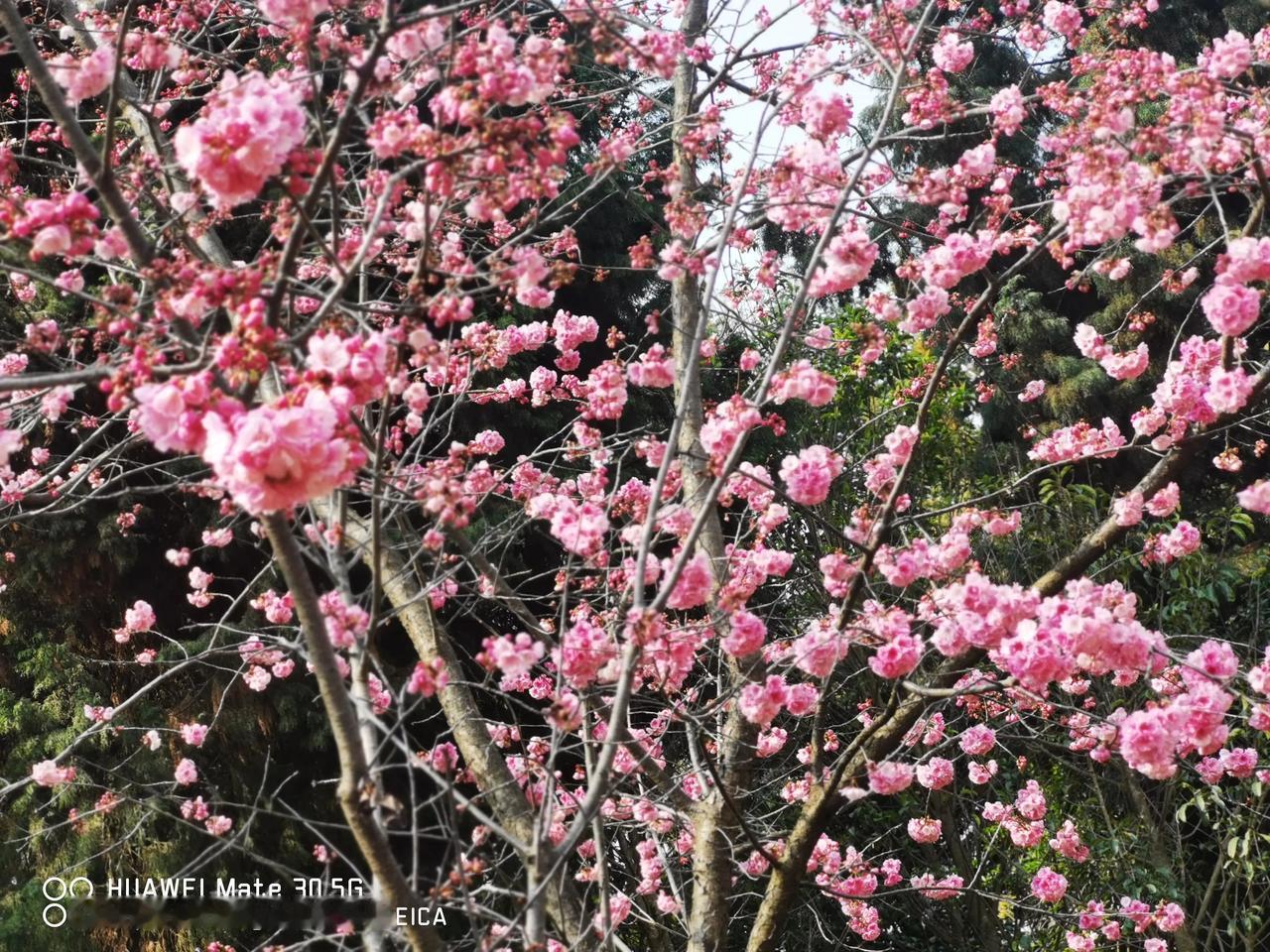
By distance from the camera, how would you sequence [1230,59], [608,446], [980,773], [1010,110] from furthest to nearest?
[980,773], [608,446], [1010,110], [1230,59]

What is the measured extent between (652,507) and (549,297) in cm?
89

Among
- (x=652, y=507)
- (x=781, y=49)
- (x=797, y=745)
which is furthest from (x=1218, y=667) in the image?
(x=797, y=745)

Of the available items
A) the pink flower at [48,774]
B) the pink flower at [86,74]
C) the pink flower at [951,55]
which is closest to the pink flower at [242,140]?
Answer: the pink flower at [86,74]

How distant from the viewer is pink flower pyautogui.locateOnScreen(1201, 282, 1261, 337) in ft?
9.34

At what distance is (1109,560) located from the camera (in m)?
6.15

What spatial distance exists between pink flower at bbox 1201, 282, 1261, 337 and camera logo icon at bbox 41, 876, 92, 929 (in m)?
4.02

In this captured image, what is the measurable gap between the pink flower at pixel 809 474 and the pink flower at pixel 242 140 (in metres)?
1.53

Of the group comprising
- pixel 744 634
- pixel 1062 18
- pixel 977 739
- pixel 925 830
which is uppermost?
pixel 1062 18

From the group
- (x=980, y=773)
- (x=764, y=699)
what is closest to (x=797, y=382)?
(x=764, y=699)

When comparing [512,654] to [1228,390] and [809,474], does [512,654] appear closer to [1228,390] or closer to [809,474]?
[809,474]

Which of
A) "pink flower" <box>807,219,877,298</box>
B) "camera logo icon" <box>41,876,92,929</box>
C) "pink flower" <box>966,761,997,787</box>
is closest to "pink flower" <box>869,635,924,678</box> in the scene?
"pink flower" <box>807,219,877,298</box>

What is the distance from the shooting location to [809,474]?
2.95 metres

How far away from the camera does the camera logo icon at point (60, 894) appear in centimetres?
430

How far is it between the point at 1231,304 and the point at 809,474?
3.59 feet
